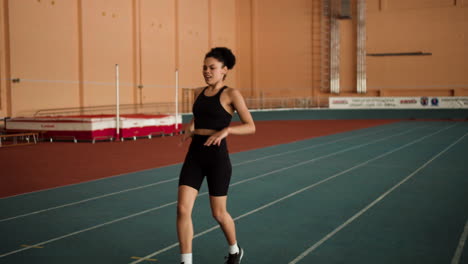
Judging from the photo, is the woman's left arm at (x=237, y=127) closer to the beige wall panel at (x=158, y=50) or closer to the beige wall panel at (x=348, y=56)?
the beige wall panel at (x=158, y=50)

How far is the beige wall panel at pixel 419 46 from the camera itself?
35.9 m

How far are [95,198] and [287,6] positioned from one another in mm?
34046

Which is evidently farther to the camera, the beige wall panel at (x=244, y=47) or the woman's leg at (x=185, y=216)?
the beige wall panel at (x=244, y=47)

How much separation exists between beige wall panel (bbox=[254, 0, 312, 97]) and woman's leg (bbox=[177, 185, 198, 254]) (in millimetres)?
35812

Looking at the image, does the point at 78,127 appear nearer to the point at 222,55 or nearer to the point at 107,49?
the point at 107,49

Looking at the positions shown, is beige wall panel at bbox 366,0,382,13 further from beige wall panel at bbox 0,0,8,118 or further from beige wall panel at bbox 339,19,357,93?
beige wall panel at bbox 0,0,8,118

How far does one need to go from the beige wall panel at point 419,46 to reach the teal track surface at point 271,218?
26.4 m

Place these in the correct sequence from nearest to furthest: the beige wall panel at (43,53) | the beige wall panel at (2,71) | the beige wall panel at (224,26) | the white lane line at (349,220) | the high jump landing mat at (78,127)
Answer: the white lane line at (349,220)
the high jump landing mat at (78,127)
the beige wall panel at (2,71)
the beige wall panel at (43,53)
the beige wall panel at (224,26)

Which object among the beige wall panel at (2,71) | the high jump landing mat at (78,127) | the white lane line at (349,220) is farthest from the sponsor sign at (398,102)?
the white lane line at (349,220)

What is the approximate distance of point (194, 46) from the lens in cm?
3462

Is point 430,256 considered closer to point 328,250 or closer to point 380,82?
point 328,250

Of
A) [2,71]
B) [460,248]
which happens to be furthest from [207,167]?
[2,71]

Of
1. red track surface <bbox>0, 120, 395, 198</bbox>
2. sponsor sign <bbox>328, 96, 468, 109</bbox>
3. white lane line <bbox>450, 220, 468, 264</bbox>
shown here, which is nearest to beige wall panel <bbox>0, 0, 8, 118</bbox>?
red track surface <bbox>0, 120, 395, 198</bbox>

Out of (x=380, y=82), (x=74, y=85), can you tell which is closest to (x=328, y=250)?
(x=74, y=85)
